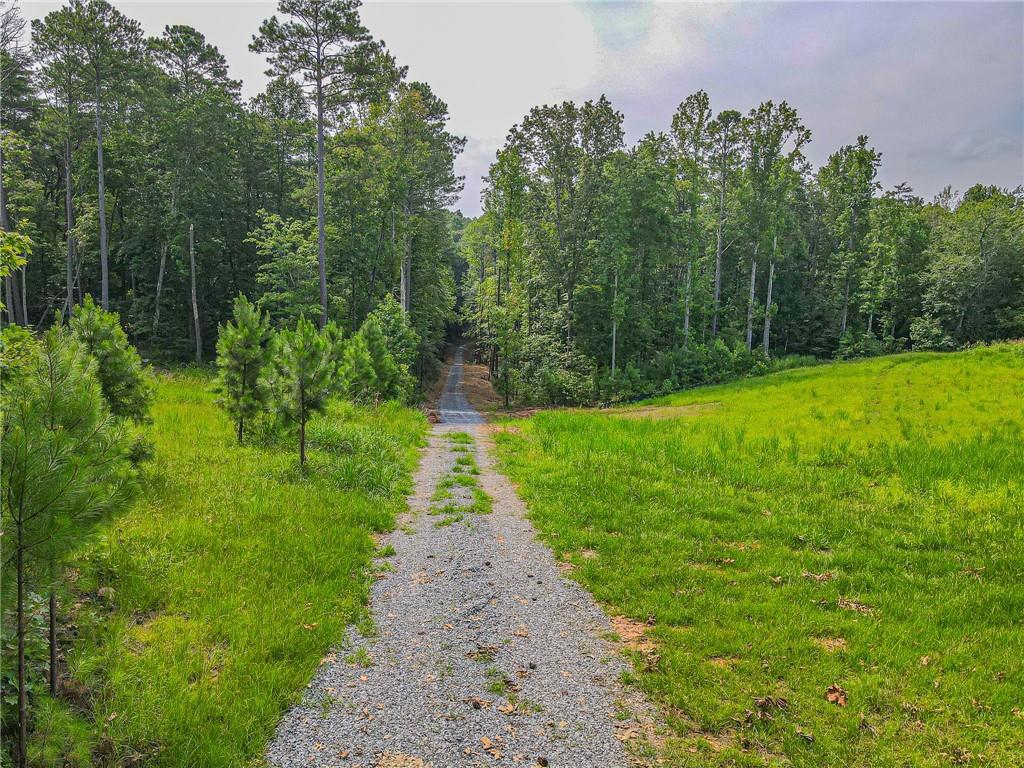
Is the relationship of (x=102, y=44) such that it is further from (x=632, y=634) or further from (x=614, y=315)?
(x=632, y=634)

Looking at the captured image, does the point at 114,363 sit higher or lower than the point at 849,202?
lower

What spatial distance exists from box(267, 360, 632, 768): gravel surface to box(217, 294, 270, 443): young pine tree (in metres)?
6.38

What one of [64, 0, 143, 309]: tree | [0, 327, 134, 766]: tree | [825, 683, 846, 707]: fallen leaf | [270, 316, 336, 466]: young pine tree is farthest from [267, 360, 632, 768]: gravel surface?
[64, 0, 143, 309]: tree

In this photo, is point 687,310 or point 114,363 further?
point 687,310

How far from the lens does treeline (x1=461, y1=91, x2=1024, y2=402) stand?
31.3 meters

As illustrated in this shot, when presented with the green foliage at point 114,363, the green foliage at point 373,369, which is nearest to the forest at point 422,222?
the green foliage at point 373,369

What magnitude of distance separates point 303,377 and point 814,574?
872 cm

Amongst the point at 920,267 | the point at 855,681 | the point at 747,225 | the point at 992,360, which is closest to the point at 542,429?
the point at 855,681

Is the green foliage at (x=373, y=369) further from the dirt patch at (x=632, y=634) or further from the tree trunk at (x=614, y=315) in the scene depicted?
the tree trunk at (x=614, y=315)

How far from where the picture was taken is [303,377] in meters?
9.45

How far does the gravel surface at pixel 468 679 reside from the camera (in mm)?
3377

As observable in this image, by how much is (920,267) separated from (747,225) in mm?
20557

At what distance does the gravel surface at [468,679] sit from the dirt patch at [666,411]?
46.8ft

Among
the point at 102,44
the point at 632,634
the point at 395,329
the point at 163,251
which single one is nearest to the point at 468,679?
the point at 632,634
